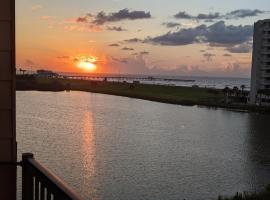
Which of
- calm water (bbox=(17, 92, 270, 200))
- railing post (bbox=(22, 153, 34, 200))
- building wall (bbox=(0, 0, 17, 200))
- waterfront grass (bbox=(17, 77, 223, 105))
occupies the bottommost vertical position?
calm water (bbox=(17, 92, 270, 200))

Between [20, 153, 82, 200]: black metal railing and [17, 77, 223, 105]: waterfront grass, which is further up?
[20, 153, 82, 200]: black metal railing

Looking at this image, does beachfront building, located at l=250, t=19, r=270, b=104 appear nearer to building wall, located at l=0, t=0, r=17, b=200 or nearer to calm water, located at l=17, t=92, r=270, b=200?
calm water, located at l=17, t=92, r=270, b=200

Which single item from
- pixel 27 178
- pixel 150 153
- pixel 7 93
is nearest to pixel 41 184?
pixel 27 178

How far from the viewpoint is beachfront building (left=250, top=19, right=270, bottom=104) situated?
3334 inches

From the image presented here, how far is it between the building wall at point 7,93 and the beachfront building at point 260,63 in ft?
274

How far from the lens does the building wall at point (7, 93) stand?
3613 mm

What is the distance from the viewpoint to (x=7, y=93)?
3.61 meters

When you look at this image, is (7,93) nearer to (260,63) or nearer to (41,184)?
(41,184)

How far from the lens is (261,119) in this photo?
65875 millimetres

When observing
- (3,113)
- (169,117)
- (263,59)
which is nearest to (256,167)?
(3,113)

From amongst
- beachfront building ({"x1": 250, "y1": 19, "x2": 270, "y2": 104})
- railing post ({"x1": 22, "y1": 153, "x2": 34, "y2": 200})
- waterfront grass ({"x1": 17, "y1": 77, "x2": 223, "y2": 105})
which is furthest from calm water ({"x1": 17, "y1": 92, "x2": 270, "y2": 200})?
waterfront grass ({"x1": 17, "y1": 77, "x2": 223, "y2": 105})

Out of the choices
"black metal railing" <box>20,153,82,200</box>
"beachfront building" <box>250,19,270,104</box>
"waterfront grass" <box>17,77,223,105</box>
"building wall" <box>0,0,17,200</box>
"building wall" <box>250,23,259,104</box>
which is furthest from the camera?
"waterfront grass" <box>17,77,223,105</box>

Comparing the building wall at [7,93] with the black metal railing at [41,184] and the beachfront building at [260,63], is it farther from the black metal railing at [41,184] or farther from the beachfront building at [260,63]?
the beachfront building at [260,63]

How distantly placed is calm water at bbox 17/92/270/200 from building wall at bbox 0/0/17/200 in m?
17.9
